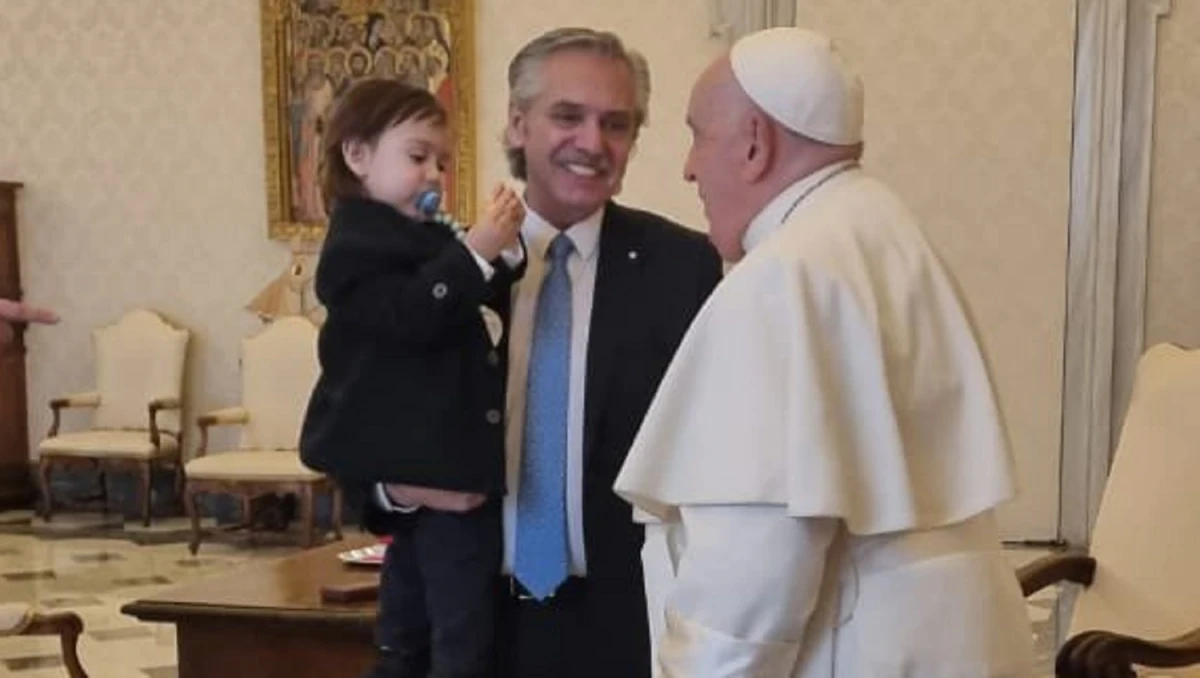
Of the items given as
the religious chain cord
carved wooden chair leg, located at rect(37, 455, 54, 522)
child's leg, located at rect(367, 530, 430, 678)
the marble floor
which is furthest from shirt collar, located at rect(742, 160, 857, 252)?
carved wooden chair leg, located at rect(37, 455, 54, 522)

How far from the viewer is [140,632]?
582 cm

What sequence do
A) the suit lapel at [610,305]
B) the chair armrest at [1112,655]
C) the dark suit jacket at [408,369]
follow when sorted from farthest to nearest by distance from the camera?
the chair armrest at [1112,655]
the suit lapel at [610,305]
the dark suit jacket at [408,369]

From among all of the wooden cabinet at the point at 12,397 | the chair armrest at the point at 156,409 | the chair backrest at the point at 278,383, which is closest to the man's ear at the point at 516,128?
the chair backrest at the point at 278,383

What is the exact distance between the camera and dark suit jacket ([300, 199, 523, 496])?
2.07m

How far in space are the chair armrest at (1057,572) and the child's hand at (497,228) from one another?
1400mm

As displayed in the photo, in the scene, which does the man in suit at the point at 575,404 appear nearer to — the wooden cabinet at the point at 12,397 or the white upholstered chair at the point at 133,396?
the white upholstered chair at the point at 133,396

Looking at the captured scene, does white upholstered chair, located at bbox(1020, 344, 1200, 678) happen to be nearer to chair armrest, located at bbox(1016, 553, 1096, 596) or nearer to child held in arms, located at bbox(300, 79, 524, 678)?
chair armrest, located at bbox(1016, 553, 1096, 596)

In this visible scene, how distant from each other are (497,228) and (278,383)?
18.8 feet

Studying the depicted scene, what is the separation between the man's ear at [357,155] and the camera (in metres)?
2.29

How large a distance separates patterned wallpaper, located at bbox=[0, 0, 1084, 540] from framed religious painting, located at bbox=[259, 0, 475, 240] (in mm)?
109

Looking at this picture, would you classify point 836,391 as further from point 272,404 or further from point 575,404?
point 272,404

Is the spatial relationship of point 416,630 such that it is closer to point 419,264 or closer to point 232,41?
point 419,264

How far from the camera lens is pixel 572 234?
2.24m

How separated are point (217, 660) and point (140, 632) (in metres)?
2.98
